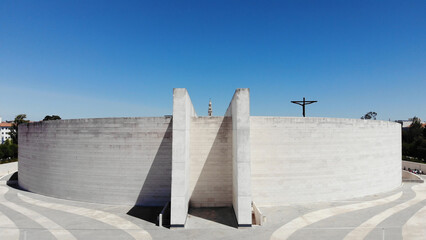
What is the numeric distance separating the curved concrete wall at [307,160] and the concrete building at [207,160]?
0.07 metres

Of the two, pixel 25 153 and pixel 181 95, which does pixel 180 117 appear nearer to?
pixel 181 95

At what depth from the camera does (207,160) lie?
14508mm

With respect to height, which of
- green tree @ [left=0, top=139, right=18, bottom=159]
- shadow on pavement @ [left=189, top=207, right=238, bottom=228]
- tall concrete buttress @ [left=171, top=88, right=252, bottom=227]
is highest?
tall concrete buttress @ [left=171, top=88, right=252, bottom=227]

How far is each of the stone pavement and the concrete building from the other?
36.4 inches

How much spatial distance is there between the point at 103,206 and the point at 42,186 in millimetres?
6677

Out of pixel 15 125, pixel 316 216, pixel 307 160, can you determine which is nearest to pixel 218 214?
pixel 316 216

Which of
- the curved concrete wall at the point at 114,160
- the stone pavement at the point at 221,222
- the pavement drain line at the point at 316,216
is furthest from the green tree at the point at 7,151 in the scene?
the pavement drain line at the point at 316,216

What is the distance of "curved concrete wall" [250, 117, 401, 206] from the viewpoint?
49.4 ft

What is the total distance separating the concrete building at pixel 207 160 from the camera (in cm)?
1450

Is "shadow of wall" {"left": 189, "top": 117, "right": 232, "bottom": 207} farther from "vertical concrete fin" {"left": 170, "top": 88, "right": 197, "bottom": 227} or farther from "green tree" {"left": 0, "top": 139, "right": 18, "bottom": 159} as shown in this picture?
"green tree" {"left": 0, "top": 139, "right": 18, "bottom": 159}

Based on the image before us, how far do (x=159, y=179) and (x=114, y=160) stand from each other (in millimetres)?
3382

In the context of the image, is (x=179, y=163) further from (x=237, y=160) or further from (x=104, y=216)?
(x=104, y=216)

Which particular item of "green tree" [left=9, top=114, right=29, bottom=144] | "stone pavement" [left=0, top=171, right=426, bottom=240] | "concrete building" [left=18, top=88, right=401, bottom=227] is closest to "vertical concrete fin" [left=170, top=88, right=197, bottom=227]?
"stone pavement" [left=0, top=171, right=426, bottom=240]

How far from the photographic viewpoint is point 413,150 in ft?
135
